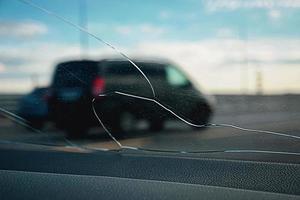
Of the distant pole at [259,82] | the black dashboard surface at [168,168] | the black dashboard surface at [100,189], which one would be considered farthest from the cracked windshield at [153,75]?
the black dashboard surface at [100,189]

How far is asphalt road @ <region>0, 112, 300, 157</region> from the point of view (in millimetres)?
3916

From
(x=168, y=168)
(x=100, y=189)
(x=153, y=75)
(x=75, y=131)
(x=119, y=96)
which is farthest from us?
(x=75, y=131)

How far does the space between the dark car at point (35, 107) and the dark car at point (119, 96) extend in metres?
0.08

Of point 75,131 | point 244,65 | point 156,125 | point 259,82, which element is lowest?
point 75,131

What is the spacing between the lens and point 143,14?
14.6 feet

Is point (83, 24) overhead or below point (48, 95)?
overhead

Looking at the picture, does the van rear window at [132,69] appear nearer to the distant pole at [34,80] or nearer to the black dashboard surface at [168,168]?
the black dashboard surface at [168,168]

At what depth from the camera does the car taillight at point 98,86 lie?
473 centimetres

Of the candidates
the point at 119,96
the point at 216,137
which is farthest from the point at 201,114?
the point at 119,96

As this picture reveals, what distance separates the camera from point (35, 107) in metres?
5.27

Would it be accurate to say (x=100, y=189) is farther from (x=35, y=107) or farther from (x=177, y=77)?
(x=35, y=107)

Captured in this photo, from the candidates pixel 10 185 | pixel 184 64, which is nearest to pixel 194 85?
pixel 184 64

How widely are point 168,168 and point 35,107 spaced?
1.56m

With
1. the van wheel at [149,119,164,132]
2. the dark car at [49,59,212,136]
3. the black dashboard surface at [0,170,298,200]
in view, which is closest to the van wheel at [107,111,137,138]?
the dark car at [49,59,212,136]
